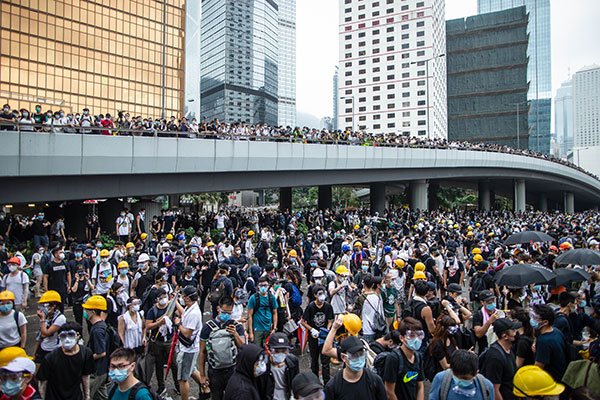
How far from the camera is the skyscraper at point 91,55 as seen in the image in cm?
4134

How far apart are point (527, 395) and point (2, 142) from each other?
17.6 meters

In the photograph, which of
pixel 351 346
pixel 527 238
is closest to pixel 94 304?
pixel 351 346

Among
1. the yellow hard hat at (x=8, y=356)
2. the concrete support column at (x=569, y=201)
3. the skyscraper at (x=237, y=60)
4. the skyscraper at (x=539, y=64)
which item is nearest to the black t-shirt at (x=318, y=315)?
the yellow hard hat at (x=8, y=356)

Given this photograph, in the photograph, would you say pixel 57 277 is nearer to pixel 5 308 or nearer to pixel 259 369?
pixel 5 308

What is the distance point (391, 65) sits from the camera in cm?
8619

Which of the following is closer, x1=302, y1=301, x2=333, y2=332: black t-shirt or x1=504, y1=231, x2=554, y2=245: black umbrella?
x1=302, y1=301, x2=333, y2=332: black t-shirt

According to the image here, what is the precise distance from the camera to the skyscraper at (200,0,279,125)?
431ft

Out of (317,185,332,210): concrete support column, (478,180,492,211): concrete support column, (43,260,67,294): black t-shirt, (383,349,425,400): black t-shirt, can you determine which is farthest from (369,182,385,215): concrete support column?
(383,349,425,400): black t-shirt

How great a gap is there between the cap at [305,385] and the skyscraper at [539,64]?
13570 centimetres

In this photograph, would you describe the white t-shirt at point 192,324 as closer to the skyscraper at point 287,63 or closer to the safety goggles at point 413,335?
the safety goggles at point 413,335

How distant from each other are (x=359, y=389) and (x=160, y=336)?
3523 mm

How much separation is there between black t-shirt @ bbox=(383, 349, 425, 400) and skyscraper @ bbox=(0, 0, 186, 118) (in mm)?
36200

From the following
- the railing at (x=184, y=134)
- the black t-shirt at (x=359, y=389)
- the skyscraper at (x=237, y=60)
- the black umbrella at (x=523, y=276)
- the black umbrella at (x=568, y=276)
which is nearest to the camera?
the black t-shirt at (x=359, y=389)

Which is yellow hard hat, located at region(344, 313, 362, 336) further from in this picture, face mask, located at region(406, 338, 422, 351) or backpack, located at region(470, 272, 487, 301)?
backpack, located at region(470, 272, 487, 301)
